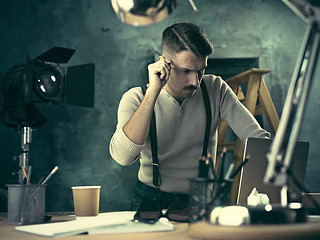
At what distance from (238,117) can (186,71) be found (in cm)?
35

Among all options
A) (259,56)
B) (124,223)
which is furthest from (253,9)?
(124,223)

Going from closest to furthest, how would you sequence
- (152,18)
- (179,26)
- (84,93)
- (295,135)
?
1. (295,135)
2. (152,18)
3. (179,26)
4. (84,93)

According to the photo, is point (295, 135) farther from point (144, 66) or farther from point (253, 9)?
point (253, 9)

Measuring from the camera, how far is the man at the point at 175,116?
4.96 ft

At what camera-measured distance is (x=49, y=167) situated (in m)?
3.44

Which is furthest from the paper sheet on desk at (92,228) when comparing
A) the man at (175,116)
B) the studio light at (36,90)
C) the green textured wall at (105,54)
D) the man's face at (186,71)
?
the green textured wall at (105,54)

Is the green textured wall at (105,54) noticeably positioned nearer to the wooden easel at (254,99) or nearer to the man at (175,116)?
the wooden easel at (254,99)

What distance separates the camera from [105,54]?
3572 millimetres

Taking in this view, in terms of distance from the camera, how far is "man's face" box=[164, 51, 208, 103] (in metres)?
1.58

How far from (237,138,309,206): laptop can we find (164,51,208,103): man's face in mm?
460

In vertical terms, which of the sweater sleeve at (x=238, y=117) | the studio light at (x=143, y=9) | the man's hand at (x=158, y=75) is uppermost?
the studio light at (x=143, y=9)

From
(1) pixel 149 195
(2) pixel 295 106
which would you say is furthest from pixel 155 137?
(2) pixel 295 106

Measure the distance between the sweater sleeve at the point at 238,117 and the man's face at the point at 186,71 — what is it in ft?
0.72

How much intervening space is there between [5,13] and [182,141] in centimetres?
260
